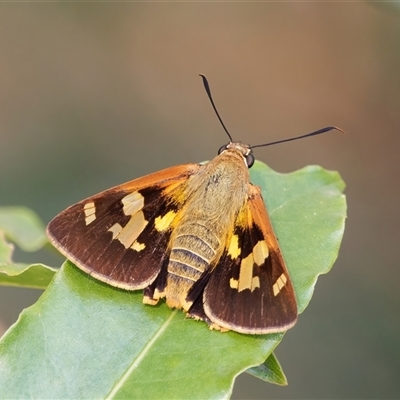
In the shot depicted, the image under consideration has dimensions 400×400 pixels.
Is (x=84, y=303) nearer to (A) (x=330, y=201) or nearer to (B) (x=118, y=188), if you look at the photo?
(B) (x=118, y=188)

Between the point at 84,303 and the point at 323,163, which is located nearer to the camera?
the point at 84,303

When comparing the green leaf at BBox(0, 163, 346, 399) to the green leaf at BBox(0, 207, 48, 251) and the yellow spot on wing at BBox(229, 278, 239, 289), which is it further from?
the green leaf at BBox(0, 207, 48, 251)

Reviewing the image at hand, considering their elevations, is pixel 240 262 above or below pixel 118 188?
below

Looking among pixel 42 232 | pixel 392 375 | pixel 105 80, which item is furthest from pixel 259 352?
pixel 105 80

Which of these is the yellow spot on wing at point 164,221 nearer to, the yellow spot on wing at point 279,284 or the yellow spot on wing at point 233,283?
the yellow spot on wing at point 233,283

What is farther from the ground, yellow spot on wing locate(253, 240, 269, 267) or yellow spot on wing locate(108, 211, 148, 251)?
yellow spot on wing locate(108, 211, 148, 251)

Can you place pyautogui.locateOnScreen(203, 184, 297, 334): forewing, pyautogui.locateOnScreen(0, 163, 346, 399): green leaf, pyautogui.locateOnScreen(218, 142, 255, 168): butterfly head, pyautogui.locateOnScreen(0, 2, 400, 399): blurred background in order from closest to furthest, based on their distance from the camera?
pyautogui.locateOnScreen(0, 163, 346, 399): green leaf, pyautogui.locateOnScreen(203, 184, 297, 334): forewing, pyautogui.locateOnScreen(218, 142, 255, 168): butterfly head, pyautogui.locateOnScreen(0, 2, 400, 399): blurred background

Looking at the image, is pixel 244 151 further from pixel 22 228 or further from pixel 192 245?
pixel 22 228

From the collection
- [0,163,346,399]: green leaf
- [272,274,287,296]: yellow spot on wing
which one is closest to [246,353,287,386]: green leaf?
[0,163,346,399]: green leaf
